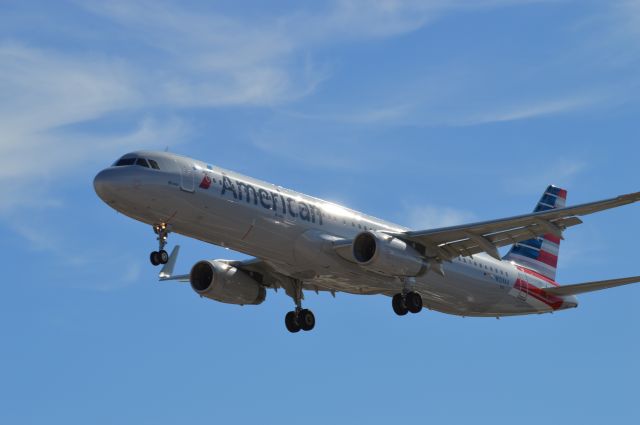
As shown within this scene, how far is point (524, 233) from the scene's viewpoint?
152ft

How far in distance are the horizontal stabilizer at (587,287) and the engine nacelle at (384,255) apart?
800 cm

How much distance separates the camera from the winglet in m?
51.5

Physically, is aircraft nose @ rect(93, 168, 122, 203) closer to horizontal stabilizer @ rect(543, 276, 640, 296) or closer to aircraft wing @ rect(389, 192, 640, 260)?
aircraft wing @ rect(389, 192, 640, 260)

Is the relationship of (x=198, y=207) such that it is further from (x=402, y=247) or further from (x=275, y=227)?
(x=402, y=247)

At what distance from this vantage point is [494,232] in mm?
46250

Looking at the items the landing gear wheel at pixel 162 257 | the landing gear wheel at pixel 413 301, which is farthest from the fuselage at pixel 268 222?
the landing gear wheel at pixel 162 257

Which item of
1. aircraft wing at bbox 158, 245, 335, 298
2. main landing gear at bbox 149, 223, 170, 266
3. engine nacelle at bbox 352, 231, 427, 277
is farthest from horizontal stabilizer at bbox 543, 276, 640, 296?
main landing gear at bbox 149, 223, 170, 266

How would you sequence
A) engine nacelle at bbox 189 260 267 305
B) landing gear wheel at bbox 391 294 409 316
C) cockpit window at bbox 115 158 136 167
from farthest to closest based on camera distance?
engine nacelle at bbox 189 260 267 305 → landing gear wheel at bbox 391 294 409 316 → cockpit window at bbox 115 158 136 167

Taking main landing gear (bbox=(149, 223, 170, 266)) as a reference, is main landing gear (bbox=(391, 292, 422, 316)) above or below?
above

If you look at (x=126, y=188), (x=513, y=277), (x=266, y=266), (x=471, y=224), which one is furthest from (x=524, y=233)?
(x=126, y=188)

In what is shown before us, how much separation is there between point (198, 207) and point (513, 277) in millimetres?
16267

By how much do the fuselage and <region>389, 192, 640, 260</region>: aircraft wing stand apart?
4.07 ft

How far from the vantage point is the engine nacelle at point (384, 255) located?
4541 cm

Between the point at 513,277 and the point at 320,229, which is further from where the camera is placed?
the point at 513,277
